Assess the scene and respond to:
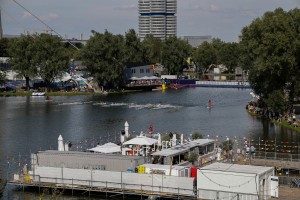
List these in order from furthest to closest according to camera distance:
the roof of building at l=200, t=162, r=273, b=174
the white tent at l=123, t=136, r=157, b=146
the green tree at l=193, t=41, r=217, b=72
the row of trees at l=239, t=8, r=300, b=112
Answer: the green tree at l=193, t=41, r=217, b=72
the row of trees at l=239, t=8, r=300, b=112
the white tent at l=123, t=136, r=157, b=146
the roof of building at l=200, t=162, r=273, b=174

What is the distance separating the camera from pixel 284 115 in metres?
63.0

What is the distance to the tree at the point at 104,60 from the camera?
108 m

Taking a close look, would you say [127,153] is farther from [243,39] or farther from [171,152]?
[243,39]

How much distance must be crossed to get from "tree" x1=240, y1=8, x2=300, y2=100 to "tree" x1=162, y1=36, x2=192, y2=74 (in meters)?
73.1

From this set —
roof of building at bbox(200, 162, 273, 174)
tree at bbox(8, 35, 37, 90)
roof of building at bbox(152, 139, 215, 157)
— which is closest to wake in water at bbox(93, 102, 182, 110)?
tree at bbox(8, 35, 37, 90)

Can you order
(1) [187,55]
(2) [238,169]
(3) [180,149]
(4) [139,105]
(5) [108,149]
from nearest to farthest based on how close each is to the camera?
1. (2) [238,169]
2. (3) [180,149]
3. (5) [108,149]
4. (4) [139,105]
5. (1) [187,55]

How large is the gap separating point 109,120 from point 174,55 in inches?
3071

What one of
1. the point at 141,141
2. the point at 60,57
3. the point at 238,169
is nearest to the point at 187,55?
the point at 60,57

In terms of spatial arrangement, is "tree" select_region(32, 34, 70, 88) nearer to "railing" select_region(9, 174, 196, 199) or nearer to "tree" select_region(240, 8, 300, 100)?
"tree" select_region(240, 8, 300, 100)

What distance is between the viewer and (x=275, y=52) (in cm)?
6419

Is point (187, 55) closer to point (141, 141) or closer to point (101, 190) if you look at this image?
point (141, 141)

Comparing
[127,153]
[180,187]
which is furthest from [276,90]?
[180,187]

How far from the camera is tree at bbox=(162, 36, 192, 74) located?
143 metres

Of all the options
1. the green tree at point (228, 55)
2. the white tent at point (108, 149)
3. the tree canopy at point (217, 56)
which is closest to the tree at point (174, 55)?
the tree canopy at point (217, 56)
